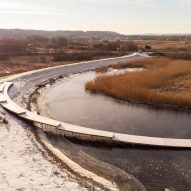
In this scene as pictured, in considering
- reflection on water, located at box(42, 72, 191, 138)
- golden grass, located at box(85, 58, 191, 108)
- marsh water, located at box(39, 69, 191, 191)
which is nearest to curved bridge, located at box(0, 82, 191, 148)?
marsh water, located at box(39, 69, 191, 191)

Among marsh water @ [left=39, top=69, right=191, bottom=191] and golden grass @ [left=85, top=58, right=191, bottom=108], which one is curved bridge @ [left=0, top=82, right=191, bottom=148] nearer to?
marsh water @ [left=39, top=69, right=191, bottom=191]

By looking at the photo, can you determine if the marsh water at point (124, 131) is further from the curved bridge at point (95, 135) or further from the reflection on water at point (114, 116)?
the curved bridge at point (95, 135)

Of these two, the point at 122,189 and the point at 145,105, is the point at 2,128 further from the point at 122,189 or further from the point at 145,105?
the point at 145,105

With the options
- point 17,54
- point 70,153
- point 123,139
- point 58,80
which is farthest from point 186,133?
point 17,54

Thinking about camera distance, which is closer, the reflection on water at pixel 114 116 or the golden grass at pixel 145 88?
the reflection on water at pixel 114 116

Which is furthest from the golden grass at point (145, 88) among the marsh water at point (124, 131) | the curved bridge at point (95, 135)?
the curved bridge at point (95, 135)

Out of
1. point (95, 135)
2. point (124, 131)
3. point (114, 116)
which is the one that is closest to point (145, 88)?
point (114, 116)
